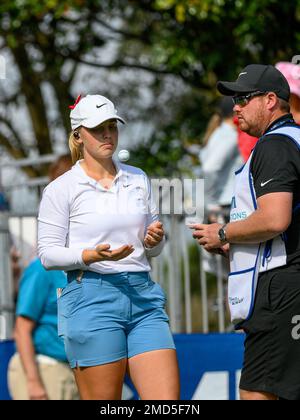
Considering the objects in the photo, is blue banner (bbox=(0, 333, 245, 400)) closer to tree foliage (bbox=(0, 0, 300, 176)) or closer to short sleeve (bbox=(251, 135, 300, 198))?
short sleeve (bbox=(251, 135, 300, 198))

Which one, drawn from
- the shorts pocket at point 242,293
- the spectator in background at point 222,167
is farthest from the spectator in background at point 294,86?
the spectator in background at point 222,167

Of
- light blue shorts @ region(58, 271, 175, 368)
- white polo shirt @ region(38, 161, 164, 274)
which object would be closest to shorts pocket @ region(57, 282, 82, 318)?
light blue shorts @ region(58, 271, 175, 368)

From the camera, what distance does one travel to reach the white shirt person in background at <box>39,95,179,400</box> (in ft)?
15.8

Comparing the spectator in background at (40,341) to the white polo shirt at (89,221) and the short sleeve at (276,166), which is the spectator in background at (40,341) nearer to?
the white polo shirt at (89,221)

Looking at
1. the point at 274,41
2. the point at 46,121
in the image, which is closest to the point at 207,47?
the point at 274,41

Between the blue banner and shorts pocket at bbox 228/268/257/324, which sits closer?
shorts pocket at bbox 228/268/257/324

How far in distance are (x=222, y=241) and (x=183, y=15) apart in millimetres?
6182

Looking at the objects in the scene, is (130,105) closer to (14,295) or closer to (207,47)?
(207,47)

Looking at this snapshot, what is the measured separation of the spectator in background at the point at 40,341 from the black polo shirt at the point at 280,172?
2243 mm

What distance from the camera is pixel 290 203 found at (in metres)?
4.45

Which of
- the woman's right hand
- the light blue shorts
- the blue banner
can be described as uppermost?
the woman's right hand

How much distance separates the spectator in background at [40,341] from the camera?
660 cm

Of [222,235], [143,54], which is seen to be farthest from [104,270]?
[143,54]
